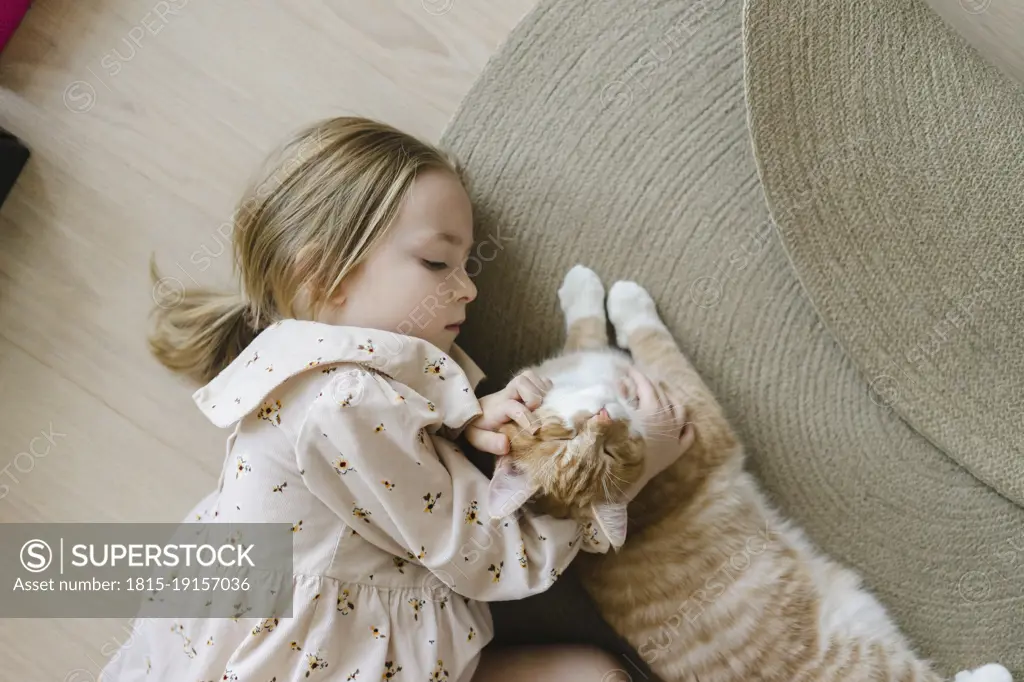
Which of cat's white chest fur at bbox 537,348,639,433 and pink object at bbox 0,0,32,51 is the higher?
cat's white chest fur at bbox 537,348,639,433

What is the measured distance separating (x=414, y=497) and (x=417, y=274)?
33 centimetres

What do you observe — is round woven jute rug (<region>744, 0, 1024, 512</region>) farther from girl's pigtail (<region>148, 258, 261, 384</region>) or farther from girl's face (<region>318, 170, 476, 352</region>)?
girl's pigtail (<region>148, 258, 261, 384</region>)

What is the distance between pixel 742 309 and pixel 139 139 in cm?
126

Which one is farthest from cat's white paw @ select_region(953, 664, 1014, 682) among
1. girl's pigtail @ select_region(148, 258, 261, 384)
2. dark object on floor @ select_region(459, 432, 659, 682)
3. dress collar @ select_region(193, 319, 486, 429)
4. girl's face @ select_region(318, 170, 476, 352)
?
girl's pigtail @ select_region(148, 258, 261, 384)

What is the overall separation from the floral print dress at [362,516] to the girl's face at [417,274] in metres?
0.05

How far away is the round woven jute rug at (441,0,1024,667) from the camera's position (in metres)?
1.14

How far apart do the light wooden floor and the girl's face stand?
407mm

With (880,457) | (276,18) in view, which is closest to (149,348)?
(276,18)

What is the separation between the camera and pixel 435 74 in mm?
1397

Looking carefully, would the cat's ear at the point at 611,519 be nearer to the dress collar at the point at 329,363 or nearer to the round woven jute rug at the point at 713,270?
the dress collar at the point at 329,363

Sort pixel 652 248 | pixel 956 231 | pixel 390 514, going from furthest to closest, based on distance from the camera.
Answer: pixel 652 248
pixel 956 231
pixel 390 514

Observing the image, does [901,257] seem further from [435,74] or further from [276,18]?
[276,18]

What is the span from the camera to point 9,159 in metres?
1.40

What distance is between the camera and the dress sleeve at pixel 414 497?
0.96m
